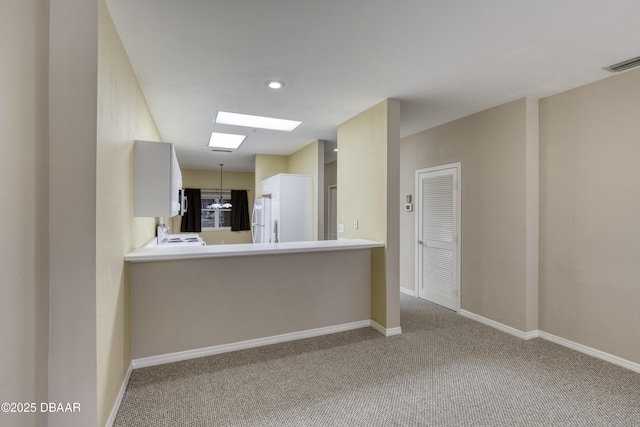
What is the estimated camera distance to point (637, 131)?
257 cm

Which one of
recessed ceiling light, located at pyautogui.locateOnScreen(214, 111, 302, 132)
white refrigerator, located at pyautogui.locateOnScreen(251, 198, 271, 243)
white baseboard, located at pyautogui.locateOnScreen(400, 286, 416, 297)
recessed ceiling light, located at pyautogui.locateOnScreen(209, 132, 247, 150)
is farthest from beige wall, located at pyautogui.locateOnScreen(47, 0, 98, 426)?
white baseboard, located at pyautogui.locateOnScreen(400, 286, 416, 297)

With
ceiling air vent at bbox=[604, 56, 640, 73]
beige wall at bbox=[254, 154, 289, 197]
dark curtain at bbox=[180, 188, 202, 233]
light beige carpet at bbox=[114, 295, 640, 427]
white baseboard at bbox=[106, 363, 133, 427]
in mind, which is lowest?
light beige carpet at bbox=[114, 295, 640, 427]

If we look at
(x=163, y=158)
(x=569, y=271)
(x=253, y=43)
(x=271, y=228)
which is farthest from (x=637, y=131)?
(x=271, y=228)

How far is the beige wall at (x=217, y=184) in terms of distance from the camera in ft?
28.0

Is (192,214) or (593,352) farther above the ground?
(192,214)

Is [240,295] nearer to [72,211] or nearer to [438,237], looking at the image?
[72,211]

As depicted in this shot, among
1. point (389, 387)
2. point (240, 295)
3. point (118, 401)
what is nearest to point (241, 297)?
point (240, 295)

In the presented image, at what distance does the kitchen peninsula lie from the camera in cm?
268

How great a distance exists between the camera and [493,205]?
356 centimetres

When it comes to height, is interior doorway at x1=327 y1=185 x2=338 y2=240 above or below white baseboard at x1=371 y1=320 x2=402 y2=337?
above

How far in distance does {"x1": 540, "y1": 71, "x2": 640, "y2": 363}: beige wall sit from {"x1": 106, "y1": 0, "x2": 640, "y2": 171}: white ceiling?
275 mm

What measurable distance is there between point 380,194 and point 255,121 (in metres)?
2.01

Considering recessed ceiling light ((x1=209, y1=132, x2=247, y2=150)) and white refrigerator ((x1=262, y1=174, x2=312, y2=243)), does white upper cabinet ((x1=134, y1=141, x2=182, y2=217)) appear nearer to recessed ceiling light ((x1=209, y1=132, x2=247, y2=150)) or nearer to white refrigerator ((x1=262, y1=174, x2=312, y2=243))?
recessed ceiling light ((x1=209, y1=132, x2=247, y2=150))

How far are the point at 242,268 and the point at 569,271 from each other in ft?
10.5
